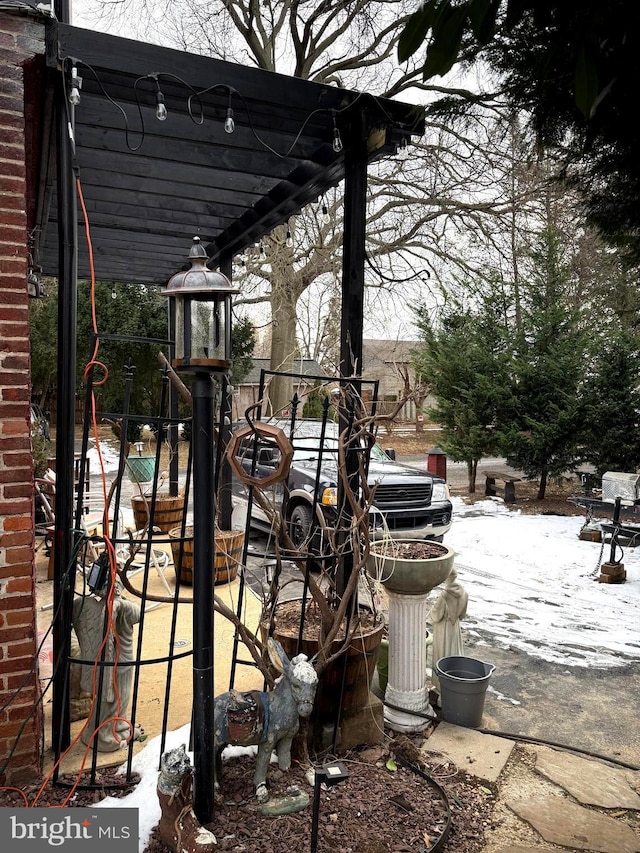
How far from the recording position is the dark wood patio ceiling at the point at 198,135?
9.41 ft

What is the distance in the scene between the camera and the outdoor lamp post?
2303 millimetres

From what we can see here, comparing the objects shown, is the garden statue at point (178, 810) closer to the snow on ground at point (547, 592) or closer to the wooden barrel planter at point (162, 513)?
the snow on ground at point (547, 592)

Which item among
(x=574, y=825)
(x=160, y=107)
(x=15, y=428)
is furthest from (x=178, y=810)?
(x=160, y=107)

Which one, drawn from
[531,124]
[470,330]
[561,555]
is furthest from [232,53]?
[531,124]

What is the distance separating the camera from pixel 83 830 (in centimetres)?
231

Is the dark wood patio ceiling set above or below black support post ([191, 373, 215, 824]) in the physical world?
above

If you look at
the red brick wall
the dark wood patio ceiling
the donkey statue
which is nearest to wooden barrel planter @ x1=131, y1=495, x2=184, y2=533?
the dark wood patio ceiling

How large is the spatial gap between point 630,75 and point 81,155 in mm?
3183

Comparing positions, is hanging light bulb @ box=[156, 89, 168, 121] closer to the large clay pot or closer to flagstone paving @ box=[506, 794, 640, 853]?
the large clay pot

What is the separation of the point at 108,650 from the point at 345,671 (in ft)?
3.84

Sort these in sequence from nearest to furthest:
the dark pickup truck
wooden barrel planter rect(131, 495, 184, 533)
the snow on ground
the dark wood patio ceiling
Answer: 1. the dark wood patio ceiling
2. the snow on ground
3. wooden barrel planter rect(131, 495, 184, 533)
4. the dark pickup truck

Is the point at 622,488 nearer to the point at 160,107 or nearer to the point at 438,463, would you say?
the point at 438,463

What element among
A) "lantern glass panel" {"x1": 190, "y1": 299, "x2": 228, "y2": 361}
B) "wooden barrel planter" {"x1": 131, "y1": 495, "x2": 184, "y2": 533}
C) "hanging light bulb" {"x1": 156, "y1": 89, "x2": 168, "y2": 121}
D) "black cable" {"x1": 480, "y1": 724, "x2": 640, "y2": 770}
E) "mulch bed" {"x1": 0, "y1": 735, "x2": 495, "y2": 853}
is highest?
"hanging light bulb" {"x1": 156, "y1": 89, "x2": 168, "y2": 121}

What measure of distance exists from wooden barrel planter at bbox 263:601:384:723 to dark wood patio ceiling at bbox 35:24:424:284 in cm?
256
